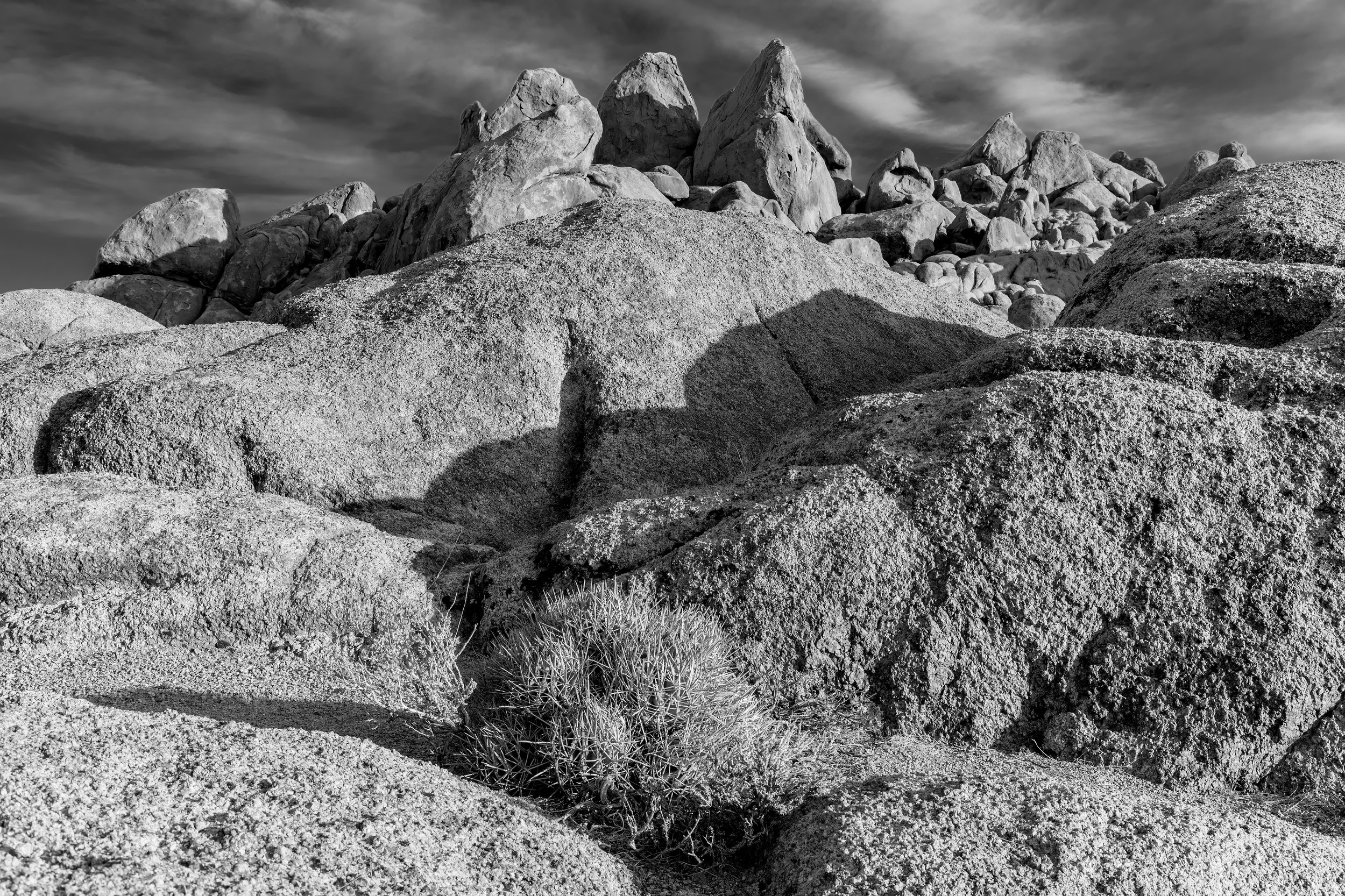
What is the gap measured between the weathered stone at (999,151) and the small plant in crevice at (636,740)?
3176 inches

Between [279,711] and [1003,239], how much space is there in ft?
196

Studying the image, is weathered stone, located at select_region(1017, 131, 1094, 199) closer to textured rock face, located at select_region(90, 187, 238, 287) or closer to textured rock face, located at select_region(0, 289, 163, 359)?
textured rock face, located at select_region(90, 187, 238, 287)

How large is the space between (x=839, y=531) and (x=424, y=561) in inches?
98.5

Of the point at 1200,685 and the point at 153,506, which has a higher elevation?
the point at 153,506

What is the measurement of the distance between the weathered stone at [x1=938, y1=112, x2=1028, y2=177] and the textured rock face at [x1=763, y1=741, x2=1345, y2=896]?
80.8 metres

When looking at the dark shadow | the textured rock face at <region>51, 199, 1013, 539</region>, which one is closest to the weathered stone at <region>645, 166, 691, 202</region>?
the textured rock face at <region>51, 199, 1013, 539</region>

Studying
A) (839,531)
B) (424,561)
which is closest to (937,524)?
(839,531)

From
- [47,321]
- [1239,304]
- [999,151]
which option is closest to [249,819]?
[1239,304]

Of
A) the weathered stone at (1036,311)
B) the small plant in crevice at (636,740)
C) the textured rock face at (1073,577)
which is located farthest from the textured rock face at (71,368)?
the weathered stone at (1036,311)

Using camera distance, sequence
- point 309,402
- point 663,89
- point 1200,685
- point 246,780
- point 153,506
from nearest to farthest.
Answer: point 246,780
point 1200,685
point 153,506
point 309,402
point 663,89

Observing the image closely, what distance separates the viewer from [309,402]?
7.23 m

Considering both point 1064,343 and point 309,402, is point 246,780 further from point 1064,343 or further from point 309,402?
point 1064,343

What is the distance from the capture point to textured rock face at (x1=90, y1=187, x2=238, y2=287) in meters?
39.5

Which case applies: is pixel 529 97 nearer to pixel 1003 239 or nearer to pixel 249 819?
pixel 1003 239
